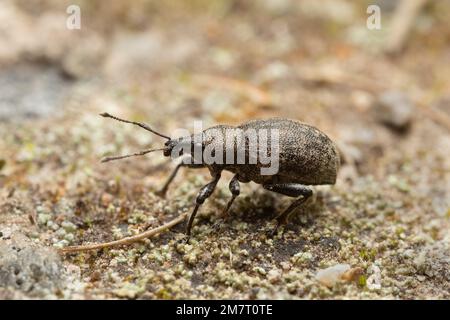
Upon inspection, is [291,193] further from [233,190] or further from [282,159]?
[233,190]

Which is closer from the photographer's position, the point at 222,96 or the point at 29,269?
the point at 29,269

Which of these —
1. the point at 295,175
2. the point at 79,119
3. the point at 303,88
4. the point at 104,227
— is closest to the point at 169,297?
the point at 104,227

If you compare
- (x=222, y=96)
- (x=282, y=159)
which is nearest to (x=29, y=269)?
(x=282, y=159)

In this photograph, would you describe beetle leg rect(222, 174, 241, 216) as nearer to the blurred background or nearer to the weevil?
the weevil

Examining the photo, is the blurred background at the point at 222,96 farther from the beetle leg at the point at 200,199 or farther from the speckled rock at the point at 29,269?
the beetle leg at the point at 200,199

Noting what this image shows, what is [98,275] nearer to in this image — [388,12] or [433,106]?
[433,106]

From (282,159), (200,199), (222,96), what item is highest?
(222,96)
